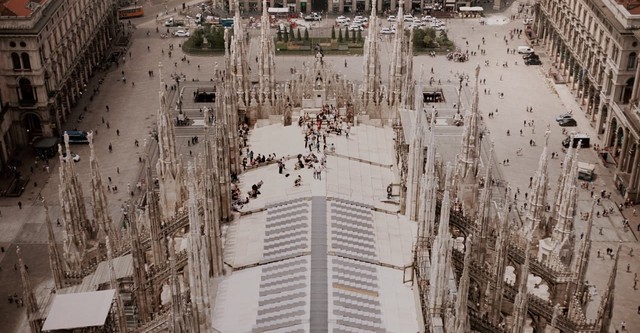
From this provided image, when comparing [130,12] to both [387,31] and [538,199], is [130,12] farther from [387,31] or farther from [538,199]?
[538,199]

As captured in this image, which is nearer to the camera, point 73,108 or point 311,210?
point 311,210

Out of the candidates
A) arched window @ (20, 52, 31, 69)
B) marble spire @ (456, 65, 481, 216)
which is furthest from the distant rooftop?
marble spire @ (456, 65, 481, 216)

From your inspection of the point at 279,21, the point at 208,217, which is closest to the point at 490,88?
the point at 279,21

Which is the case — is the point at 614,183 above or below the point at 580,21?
below

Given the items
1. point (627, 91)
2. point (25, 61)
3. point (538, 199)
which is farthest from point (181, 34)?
point (538, 199)

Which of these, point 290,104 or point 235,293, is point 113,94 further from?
point 235,293

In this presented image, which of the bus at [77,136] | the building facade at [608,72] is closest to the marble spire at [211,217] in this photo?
the bus at [77,136]

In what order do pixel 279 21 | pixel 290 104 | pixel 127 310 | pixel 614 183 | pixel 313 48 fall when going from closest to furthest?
pixel 127 310
pixel 290 104
pixel 614 183
pixel 313 48
pixel 279 21
